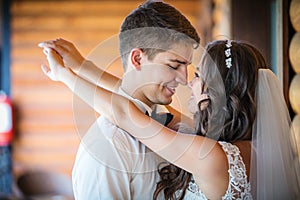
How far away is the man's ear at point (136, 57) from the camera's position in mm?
1835

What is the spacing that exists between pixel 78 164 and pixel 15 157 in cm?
421

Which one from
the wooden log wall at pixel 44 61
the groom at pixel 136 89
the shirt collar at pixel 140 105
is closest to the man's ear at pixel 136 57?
the groom at pixel 136 89

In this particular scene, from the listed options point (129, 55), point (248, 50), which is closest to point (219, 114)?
point (248, 50)

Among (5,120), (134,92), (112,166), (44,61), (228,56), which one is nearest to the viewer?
(112,166)

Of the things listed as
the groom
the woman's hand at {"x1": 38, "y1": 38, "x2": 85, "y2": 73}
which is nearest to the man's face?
the groom

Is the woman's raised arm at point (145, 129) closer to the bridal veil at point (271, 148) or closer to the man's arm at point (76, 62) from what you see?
the man's arm at point (76, 62)

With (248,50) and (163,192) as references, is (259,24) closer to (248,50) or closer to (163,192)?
(248,50)

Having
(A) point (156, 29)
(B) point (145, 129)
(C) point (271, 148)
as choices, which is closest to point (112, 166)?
(B) point (145, 129)

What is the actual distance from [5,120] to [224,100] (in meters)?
4.12

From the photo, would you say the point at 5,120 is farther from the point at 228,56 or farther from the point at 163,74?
the point at 228,56

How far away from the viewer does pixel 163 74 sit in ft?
6.04

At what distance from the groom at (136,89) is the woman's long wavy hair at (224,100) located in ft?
0.22

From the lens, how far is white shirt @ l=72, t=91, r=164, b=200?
1.70 metres

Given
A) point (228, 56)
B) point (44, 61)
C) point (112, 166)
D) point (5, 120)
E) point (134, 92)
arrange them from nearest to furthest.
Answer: point (112, 166), point (228, 56), point (134, 92), point (5, 120), point (44, 61)
